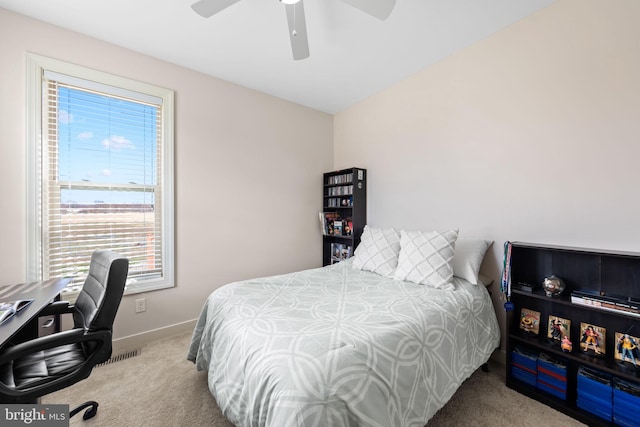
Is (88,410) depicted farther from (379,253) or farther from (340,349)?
(379,253)

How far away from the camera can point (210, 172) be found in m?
2.68

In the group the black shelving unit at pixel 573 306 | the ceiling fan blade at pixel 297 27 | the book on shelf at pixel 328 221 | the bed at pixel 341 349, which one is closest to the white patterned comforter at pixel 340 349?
the bed at pixel 341 349

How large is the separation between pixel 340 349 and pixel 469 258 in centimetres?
147

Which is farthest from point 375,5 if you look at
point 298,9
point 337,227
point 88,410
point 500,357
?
point 88,410

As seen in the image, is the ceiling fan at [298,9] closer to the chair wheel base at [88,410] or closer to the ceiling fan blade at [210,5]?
the ceiling fan blade at [210,5]

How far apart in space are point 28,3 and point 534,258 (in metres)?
4.13

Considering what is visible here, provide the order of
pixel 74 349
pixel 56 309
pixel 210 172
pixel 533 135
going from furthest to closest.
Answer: pixel 210 172 < pixel 533 135 < pixel 56 309 < pixel 74 349

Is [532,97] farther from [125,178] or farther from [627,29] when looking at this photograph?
[125,178]

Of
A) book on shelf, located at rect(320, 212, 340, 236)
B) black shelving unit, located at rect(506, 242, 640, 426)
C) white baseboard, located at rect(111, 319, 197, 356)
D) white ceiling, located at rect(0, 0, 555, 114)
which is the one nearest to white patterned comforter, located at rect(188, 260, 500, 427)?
black shelving unit, located at rect(506, 242, 640, 426)

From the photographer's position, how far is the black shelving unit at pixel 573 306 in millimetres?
1440

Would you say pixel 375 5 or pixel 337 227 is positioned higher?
pixel 375 5

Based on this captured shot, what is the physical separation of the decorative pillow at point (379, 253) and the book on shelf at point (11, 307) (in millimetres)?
2255

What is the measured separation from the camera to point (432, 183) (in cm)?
251

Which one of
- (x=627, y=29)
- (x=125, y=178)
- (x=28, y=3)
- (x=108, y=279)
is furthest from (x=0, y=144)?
(x=627, y=29)
